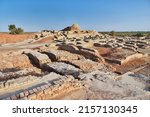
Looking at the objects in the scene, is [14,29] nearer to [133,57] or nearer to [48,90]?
[133,57]

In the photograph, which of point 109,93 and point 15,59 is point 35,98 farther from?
point 15,59

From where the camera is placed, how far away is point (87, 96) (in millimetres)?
5879

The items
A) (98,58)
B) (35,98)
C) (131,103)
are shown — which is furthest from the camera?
(98,58)

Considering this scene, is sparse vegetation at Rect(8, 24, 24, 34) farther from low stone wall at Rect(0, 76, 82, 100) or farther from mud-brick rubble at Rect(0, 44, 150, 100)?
low stone wall at Rect(0, 76, 82, 100)

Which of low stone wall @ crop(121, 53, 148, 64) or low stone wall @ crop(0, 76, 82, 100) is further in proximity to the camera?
low stone wall @ crop(121, 53, 148, 64)

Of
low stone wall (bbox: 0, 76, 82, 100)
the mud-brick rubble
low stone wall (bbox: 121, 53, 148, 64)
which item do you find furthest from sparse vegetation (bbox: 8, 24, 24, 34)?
low stone wall (bbox: 0, 76, 82, 100)

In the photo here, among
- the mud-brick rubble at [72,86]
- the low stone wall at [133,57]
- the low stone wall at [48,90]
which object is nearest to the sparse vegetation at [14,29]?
the low stone wall at [133,57]

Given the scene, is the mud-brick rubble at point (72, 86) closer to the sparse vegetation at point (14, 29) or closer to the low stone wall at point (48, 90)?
the low stone wall at point (48, 90)

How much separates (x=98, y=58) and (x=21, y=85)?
7964mm

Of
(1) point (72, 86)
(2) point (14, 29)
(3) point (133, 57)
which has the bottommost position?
(3) point (133, 57)

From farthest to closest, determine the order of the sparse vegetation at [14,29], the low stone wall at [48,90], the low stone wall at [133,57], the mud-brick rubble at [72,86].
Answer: the sparse vegetation at [14,29]
the low stone wall at [133,57]
the mud-brick rubble at [72,86]
the low stone wall at [48,90]

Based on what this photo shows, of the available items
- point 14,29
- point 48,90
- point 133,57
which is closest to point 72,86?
point 48,90

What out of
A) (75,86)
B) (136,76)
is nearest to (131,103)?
(75,86)

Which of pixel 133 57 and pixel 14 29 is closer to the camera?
pixel 133 57
